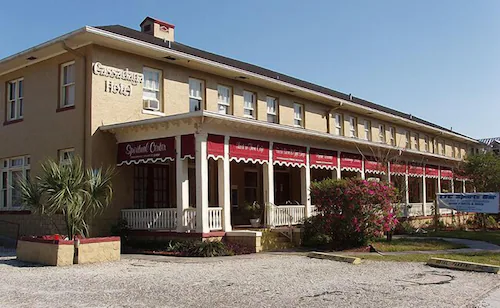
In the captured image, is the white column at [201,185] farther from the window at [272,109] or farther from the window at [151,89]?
the window at [272,109]

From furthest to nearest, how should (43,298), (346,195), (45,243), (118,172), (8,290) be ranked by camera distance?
(118,172)
(346,195)
(45,243)
(8,290)
(43,298)

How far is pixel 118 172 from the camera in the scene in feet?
56.8

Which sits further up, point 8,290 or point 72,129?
point 72,129

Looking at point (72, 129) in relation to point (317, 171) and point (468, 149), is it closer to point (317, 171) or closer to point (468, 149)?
point (317, 171)

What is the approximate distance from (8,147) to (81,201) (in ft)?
28.3

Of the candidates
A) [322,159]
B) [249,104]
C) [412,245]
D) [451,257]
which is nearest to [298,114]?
[249,104]

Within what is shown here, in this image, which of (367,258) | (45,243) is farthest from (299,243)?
(45,243)

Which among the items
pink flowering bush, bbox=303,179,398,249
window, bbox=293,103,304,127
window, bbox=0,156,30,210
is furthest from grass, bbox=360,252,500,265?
window, bbox=0,156,30,210

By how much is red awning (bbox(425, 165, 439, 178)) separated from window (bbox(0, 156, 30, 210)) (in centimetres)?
1991

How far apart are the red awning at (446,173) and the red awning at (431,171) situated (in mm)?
923

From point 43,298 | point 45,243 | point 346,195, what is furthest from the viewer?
point 346,195

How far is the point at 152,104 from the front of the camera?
18.6 meters

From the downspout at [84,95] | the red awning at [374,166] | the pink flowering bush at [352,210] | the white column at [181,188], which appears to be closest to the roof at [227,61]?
the downspout at [84,95]

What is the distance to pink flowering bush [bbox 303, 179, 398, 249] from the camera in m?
15.8
